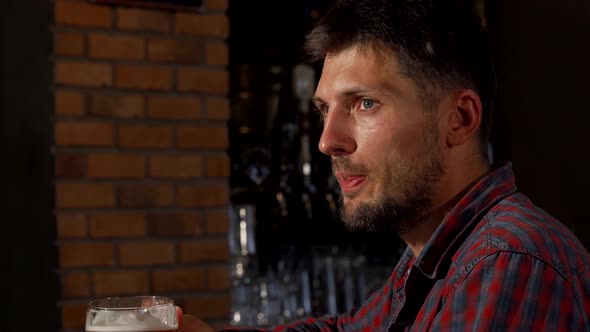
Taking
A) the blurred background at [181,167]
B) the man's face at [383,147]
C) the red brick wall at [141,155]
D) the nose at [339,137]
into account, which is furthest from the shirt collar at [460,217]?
the red brick wall at [141,155]

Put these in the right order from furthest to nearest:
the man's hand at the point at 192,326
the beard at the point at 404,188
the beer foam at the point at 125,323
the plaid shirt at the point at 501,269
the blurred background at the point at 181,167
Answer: the blurred background at the point at 181,167, the man's hand at the point at 192,326, the beard at the point at 404,188, the beer foam at the point at 125,323, the plaid shirt at the point at 501,269

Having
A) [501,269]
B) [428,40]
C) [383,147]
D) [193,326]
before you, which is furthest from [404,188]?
[193,326]

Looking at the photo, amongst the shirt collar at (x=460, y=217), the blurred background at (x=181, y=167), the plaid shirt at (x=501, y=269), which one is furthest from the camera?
the blurred background at (x=181, y=167)

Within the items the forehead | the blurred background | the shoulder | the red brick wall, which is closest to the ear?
the forehead

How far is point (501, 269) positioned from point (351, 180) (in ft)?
1.52

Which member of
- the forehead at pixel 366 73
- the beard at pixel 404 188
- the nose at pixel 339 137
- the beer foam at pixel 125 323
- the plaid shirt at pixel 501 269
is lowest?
the beer foam at pixel 125 323

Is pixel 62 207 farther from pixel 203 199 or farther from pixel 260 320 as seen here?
pixel 260 320

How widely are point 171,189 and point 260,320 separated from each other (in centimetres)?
55

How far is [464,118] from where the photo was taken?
1.42m

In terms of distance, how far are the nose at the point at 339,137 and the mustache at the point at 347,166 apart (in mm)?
13

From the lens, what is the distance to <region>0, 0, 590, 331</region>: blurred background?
2.23 m

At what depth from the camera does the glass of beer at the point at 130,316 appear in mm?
1171

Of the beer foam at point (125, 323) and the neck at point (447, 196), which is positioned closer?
the beer foam at point (125, 323)

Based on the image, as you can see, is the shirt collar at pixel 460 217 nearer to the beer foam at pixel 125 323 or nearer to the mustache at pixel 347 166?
the mustache at pixel 347 166
